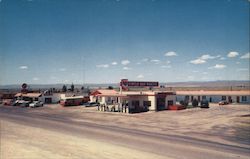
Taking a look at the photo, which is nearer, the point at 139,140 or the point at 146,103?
the point at 139,140

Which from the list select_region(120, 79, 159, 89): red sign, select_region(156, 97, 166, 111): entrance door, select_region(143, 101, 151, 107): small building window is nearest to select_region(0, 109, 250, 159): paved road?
select_region(143, 101, 151, 107): small building window

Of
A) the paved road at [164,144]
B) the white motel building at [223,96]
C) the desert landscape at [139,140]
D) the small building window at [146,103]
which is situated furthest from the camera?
the white motel building at [223,96]

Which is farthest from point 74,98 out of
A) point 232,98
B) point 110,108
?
point 232,98

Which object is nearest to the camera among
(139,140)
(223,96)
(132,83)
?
(139,140)

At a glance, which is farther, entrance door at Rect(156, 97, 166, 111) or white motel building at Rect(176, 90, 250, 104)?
white motel building at Rect(176, 90, 250, 104)

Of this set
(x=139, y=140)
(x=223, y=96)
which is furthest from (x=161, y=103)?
(x=139, y=140)

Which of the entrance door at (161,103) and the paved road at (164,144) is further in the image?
the entrance door at (161,103)

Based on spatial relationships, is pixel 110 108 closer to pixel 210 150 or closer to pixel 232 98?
pixel 232 98

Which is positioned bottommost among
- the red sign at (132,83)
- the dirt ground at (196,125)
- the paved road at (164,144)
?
the paved road at (164,144)

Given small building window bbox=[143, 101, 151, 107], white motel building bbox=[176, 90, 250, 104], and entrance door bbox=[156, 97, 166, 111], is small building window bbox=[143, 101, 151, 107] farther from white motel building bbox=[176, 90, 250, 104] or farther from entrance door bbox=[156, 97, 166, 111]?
white motel building bbox=[176, 90, 250, 104]

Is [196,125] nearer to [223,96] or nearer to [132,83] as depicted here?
[132,83]

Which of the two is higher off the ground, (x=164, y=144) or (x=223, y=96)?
(x=223, y=96)

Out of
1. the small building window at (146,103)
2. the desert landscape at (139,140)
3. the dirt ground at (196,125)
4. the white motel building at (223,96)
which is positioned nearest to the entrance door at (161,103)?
the small building window at (146,103)

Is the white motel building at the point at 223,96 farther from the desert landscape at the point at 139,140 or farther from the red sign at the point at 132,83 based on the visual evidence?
the desert landscape at the point at 139,140
